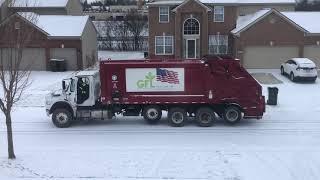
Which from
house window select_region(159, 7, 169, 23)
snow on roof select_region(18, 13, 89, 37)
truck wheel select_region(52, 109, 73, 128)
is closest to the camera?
truck wheel select_region(52, 109, 73, 128)

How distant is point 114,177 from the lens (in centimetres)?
1627

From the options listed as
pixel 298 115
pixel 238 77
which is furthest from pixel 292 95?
pixel 238 77

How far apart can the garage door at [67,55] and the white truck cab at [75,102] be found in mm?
20780

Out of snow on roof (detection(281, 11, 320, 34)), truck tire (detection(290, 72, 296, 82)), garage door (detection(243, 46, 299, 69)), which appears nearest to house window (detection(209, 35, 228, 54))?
garage door (detection(243, 46, 299, 69))

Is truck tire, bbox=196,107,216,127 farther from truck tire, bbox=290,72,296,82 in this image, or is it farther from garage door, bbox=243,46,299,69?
garage door, bbox=243,46,299,69

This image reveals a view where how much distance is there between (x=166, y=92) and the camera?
2328cm

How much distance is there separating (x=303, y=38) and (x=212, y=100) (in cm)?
2114

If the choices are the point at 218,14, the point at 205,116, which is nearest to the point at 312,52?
the point at 218,14

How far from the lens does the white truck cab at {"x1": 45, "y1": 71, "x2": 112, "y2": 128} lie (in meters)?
23.3

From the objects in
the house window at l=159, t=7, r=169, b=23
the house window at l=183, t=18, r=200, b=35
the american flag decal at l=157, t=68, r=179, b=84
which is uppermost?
the house window at l=159, t=7, r=169, b=23

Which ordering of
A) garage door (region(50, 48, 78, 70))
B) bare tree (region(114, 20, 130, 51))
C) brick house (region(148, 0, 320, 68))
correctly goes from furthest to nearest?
bare tree (region(114, 20, 130, 51))
garage door (region(50, 48, 78, 70))
brick house (region(148, 0, 320, 68))

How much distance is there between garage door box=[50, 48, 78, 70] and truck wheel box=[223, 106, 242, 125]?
23223mm

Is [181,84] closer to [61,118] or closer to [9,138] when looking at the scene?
[61,118]

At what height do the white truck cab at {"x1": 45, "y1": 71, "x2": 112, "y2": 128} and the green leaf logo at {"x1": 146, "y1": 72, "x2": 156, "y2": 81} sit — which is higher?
the green leaf logo at {"x1": 146, "y1": 72, "x2": 156, "y2": 81}
